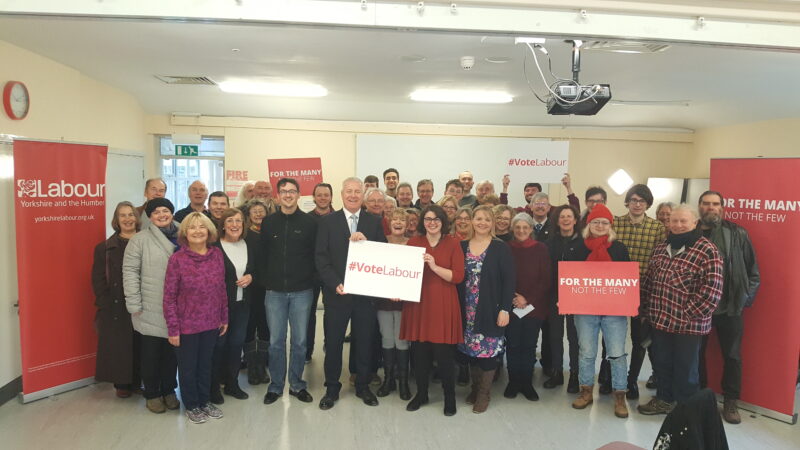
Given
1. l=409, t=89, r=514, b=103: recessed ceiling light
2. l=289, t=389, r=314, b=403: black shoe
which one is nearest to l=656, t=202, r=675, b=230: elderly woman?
l=409, t=89, r=514, b=103: recessed ceiling light

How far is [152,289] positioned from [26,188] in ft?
4.10

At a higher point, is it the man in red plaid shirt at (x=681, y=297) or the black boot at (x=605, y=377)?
the man in red plaid shirt at (x=681, y=297)

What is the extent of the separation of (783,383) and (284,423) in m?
3.59

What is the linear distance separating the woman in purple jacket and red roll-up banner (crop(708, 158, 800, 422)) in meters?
3.74

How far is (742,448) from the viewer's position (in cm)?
329

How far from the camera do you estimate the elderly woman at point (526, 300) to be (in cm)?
378

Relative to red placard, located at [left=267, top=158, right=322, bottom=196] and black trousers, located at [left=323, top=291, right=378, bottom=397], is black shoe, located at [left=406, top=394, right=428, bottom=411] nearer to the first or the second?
black trousers, located at [left=323, top=291, right=378, bottom=397]

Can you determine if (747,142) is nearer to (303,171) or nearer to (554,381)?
(554,381)

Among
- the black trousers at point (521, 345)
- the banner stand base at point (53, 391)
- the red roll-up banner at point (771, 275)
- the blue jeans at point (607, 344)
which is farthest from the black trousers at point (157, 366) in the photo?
the red roll-up banner at point (771, 275)

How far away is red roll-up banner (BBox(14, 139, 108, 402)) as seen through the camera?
11.9 feet

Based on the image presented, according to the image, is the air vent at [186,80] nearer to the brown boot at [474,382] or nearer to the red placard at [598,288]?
the brown boot at [474,382]

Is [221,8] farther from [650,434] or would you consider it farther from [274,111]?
[274,111]

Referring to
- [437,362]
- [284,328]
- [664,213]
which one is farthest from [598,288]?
[284,328]

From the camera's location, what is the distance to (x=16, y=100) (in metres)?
4.28
